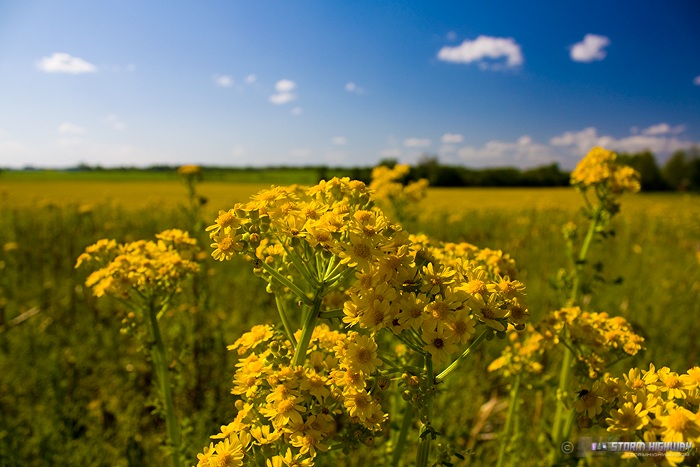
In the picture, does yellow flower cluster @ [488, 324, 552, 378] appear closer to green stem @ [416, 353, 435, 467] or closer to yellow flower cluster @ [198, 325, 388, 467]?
green stem @ [416, 353, 435, 467]

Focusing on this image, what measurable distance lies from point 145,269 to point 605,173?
330 cm

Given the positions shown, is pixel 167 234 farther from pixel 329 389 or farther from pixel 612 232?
pixel 612 232

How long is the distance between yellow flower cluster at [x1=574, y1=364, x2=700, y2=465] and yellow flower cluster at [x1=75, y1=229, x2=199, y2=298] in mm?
1951

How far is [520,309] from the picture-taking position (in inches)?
53.7

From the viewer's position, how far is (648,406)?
1.26 metres

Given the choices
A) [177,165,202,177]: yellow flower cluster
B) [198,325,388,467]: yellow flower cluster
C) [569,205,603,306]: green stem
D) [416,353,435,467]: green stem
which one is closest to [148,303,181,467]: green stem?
[198,325,388,467]: yellow flower cluster

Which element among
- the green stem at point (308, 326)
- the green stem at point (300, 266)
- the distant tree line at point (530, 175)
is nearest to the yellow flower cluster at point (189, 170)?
the green stem at point (300, 266)

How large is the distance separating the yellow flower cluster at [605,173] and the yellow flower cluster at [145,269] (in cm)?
301

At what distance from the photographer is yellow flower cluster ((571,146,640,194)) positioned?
3.15 meters

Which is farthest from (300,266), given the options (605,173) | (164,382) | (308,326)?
(605,173)

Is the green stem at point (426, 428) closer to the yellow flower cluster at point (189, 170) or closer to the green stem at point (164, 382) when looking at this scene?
the green stem at point (164, 382)

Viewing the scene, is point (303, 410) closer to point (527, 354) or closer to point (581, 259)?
point (527, 354)

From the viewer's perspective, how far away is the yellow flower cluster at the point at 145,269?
→ 2.08 metres

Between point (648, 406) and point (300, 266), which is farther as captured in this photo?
point (300, 266)
